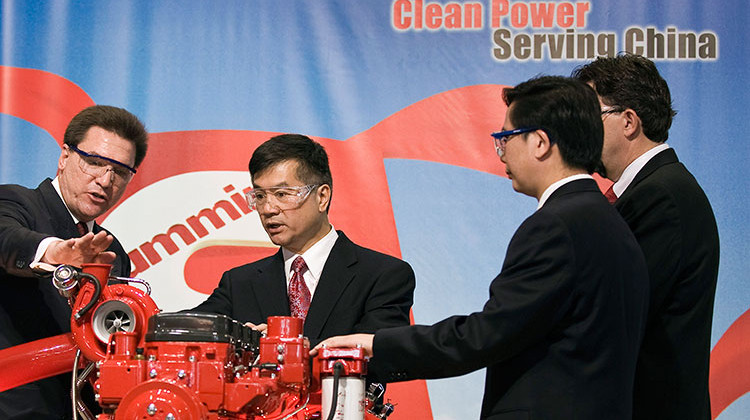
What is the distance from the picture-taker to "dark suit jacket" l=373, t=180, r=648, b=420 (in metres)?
2.12

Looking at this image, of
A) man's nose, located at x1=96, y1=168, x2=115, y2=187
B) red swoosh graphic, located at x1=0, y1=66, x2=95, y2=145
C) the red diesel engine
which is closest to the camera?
the red diesel engine

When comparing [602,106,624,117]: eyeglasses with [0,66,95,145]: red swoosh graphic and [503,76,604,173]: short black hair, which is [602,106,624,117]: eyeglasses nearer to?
[503,76,604,173]: short black hair

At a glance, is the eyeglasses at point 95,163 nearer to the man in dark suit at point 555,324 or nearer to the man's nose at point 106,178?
the man's nose at point 106,178

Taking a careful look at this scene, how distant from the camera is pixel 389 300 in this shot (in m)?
2.99

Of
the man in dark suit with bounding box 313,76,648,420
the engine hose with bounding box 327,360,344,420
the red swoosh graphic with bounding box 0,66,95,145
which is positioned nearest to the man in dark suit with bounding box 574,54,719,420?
the man in dark suit with bounding box 313,76,648,420

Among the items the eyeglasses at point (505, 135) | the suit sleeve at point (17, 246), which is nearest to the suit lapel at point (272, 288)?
the suit sleeve at point (17, 246)

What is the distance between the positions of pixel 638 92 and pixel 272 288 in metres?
1.40

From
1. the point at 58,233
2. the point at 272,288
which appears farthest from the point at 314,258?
the point at 58,233

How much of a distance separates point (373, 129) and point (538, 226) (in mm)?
2095

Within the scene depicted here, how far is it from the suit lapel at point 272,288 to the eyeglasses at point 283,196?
0.21m

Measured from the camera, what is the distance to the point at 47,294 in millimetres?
2875

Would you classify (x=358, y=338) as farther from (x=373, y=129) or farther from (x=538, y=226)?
(x=373, y=129)

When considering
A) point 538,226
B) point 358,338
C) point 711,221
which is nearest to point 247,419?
point 358,338

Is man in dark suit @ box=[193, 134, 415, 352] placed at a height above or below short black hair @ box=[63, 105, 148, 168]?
below
